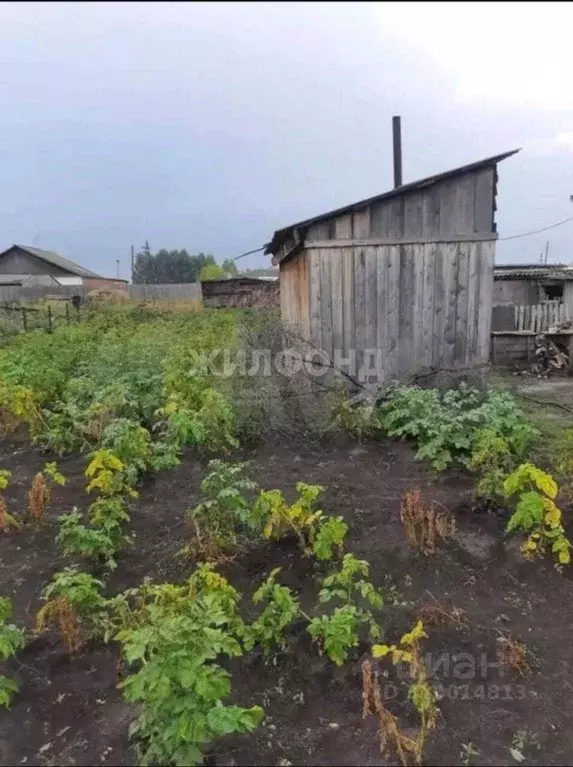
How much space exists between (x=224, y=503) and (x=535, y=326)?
12.4 m

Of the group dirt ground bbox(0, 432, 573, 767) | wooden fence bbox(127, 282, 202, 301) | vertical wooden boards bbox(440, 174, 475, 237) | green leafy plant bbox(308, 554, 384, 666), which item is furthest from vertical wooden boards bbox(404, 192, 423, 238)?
wooden fence bbox(127, 282, 202, 301)

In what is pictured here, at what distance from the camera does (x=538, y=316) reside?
45.5 feet

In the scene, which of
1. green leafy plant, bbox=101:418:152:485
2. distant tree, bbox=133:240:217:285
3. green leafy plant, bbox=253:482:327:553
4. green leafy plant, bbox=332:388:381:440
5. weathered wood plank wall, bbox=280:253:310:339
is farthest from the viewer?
distant tree, bbox=133:240:217:285

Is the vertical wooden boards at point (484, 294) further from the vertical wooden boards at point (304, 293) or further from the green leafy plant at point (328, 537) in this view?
the green leafy plant at point (328, 537)

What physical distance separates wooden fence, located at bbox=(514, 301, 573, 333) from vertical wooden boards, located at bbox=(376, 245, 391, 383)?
8.22 m

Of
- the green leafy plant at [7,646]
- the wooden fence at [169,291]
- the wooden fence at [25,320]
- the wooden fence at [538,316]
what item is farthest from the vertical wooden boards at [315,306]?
the wooden fence at [169,291]

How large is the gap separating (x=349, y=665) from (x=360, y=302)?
4.92 metres

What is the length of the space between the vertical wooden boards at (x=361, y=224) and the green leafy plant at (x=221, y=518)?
13.0ft

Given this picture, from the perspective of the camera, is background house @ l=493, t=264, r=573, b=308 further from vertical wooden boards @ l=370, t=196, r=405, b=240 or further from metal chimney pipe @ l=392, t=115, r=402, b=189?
vertical wooden boards @ l=370, t=196, r=405, b=240

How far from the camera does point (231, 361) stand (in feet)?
22.7

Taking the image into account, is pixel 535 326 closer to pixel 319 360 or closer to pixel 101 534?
pixel 319 360

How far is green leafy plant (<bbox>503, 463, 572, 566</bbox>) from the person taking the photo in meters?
3.39

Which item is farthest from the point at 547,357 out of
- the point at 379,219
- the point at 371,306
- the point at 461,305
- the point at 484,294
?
the point at 379,219

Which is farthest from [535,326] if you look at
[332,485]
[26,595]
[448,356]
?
[26,595]
